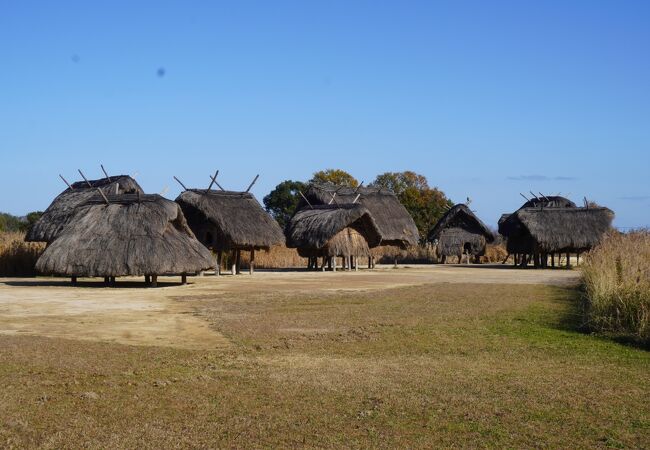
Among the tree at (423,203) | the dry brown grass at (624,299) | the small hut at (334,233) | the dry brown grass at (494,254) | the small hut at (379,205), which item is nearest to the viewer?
the dry brown grass at (624,299)

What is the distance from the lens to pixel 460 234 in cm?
4200

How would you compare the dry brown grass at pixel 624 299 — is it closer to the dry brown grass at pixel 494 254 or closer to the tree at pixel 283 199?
the dry brown grass at pixel 494 254

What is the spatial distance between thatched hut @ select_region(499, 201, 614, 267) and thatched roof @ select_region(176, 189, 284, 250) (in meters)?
13.0

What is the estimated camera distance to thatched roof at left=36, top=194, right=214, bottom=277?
20547 millimetres

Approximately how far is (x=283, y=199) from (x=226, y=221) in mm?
24481

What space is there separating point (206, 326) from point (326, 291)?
7646mm

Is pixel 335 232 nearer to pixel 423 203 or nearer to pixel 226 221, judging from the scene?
pixel 226 221

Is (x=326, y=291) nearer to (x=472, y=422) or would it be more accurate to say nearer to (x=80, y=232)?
(x=80, y=232)

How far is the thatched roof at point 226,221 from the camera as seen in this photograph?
28422 mm

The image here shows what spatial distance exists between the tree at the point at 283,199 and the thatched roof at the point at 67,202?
23807 mm

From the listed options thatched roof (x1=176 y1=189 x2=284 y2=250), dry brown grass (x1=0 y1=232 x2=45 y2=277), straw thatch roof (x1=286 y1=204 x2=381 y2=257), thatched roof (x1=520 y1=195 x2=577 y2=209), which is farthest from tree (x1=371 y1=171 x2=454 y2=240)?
dry brown grass (x1=0 y1=232 x2=45 y2=277)

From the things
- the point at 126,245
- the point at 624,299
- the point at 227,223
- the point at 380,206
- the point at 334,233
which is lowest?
the point at 624,299

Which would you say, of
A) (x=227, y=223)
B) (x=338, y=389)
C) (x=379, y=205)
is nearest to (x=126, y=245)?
(x=227, y=223)

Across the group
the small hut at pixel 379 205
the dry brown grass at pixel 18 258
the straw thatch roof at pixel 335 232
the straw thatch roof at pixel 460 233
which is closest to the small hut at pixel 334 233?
the straw thatch roof at pixel 335 232
